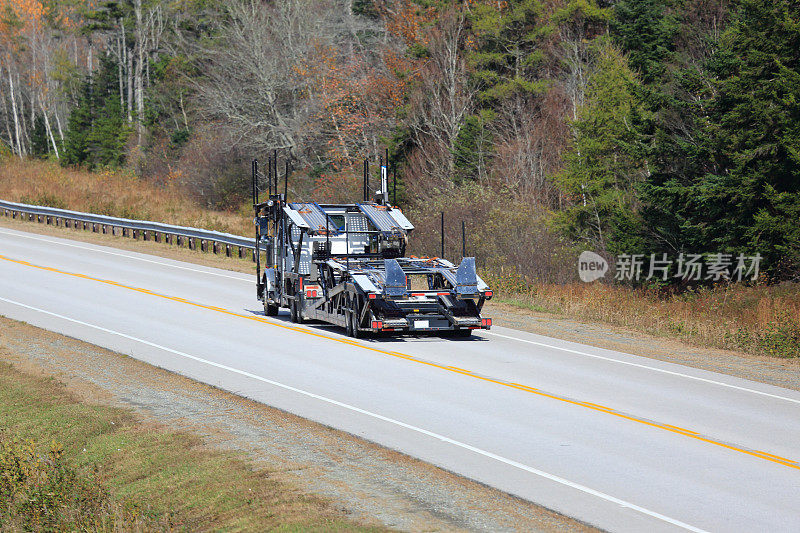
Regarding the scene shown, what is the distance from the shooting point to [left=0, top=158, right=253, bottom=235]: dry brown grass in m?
47.7

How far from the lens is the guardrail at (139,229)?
36000mm

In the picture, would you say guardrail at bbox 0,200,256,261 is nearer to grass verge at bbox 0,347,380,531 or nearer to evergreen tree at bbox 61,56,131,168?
grass verge at bbox 0,347,380,531

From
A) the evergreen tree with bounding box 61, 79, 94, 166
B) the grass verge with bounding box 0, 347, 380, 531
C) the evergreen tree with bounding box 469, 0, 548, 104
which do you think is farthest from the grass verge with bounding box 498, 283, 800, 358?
the evergreen tree with bounding box 61, 79, 94, 166

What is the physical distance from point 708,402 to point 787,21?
57.6 ft

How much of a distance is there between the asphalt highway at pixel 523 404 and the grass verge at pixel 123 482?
1.93m

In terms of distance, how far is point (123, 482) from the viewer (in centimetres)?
1109

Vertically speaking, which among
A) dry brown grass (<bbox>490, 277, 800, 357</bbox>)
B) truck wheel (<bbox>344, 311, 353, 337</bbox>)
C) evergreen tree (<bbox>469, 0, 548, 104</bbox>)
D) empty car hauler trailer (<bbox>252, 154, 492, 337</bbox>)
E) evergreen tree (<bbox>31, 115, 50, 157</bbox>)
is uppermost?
evergreen tree (<bbox>469, 0, 548, 104</bbox>)

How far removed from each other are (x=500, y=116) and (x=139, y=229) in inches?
689

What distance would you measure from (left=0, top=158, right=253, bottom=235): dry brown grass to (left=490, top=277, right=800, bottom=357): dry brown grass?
63.9 ft

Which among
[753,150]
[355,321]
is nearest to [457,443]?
[355,321]

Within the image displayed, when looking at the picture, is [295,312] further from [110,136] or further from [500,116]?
[110,136]

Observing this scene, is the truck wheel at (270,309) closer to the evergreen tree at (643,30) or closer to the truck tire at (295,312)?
the truck tire at (295,312)

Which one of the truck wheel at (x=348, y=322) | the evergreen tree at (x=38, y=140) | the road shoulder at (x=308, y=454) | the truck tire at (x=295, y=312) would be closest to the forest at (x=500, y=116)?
the evergreen tree at (x=38, y=140)

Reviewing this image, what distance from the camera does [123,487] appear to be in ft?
36.0
